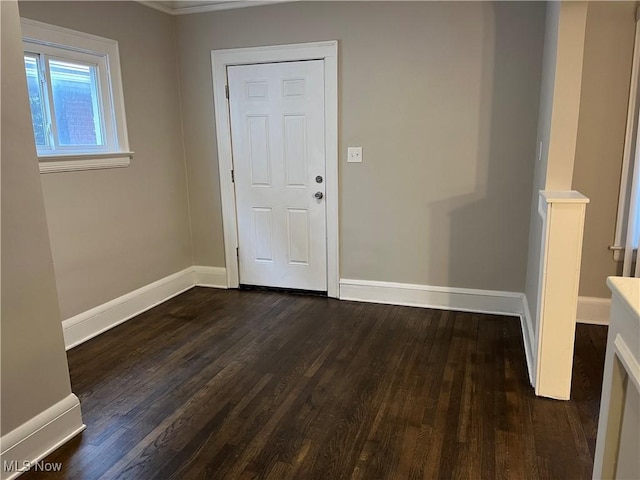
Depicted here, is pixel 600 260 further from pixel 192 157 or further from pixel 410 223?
pixel 192 157

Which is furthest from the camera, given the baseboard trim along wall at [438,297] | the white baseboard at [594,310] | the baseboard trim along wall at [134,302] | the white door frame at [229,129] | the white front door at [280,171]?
the white front door at [280,171]

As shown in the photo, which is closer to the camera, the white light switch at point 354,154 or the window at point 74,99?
the window at point 74,99

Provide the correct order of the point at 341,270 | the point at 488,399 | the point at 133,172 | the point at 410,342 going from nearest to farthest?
the point at 488,399 < the point at 410,342 < the point at 133,172 < the point at 341,270

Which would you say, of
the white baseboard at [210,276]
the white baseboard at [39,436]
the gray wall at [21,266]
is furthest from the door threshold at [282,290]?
the gray wall at [21,266]

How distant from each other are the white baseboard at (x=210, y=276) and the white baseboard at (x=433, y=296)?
3.80 ft

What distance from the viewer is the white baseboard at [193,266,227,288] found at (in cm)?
432

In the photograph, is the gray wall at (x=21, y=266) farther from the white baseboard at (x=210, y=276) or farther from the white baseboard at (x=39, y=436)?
the white baseboard at (x=210, y=276)

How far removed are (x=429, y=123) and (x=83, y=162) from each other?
2494 mm

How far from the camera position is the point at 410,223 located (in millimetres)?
3672

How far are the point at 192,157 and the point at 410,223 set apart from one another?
2.05 meters

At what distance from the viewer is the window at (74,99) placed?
2893 mm

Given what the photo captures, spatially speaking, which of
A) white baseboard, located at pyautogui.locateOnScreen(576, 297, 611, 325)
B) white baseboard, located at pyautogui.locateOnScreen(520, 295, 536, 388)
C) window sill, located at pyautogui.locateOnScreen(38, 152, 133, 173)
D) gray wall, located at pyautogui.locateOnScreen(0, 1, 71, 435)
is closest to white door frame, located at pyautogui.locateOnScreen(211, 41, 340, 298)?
window sill, located at pyautogui.locateOnScreen(38, 152, 133, 173)

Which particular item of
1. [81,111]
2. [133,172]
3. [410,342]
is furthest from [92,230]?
[410,342]

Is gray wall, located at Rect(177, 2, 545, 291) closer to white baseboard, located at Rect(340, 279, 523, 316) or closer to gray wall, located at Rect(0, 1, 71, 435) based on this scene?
white baseboard, located at Rect(340, 279, 523, 316)
